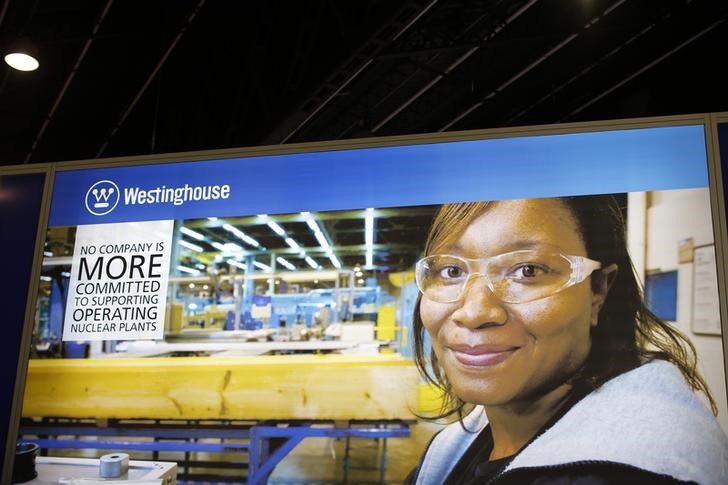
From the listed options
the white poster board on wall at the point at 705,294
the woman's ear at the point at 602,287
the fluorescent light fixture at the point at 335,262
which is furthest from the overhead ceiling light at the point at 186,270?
the white poster board on wall at the point at 705,294

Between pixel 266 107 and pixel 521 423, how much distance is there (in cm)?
445

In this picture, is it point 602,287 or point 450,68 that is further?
point 450,68

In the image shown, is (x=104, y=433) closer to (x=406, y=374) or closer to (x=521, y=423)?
(x=406, y=374)

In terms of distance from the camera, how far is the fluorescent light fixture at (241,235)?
222cm

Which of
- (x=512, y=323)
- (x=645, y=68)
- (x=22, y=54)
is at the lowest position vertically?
(x=512, y=323)

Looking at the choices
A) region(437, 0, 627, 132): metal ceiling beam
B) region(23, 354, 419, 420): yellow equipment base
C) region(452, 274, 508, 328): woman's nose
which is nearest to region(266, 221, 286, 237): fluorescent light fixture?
region(23, 354, 419, 420): yellow equipment base

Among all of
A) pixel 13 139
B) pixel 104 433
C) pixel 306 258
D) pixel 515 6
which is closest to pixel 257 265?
pixel 306 258

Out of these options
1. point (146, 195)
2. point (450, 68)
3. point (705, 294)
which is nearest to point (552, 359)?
point (705, 294)

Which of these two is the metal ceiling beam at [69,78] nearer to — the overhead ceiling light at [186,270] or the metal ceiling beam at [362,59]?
the metal ceiling beam at [362,59]

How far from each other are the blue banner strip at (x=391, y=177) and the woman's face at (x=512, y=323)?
13 centimetres

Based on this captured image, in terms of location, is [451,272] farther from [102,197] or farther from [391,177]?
[102,197]

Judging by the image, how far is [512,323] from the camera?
191 cm

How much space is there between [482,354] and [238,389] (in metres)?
0.99

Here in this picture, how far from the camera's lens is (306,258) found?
7.12 feet
